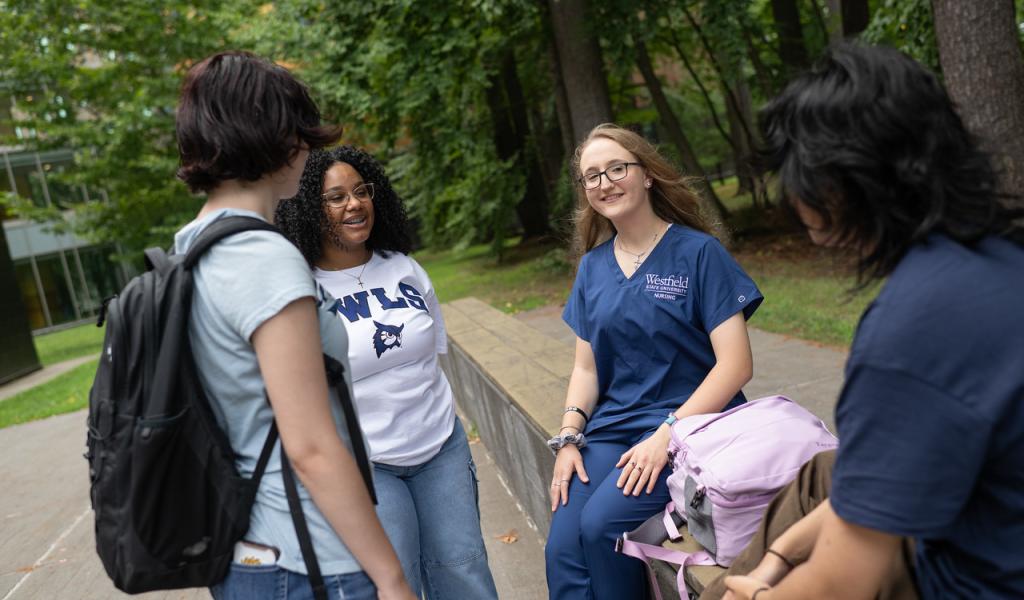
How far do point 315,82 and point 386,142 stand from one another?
2.26 meters

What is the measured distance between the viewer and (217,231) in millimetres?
1418

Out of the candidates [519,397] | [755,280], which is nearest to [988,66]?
[755,280]

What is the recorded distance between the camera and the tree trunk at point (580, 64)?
11.0 meters

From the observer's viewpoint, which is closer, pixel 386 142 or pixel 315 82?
pixel 315 82

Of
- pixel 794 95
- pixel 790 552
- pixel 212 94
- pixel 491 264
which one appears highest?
pixel 212 94

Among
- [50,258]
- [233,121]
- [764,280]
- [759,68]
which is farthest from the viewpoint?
[50,258]

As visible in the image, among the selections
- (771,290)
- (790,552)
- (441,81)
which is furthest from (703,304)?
(441,81)

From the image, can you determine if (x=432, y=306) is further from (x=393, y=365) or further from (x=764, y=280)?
(x=764, y=280)

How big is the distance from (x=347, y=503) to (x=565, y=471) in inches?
52.7

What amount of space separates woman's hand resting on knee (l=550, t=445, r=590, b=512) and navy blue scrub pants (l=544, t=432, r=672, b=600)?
37 mm

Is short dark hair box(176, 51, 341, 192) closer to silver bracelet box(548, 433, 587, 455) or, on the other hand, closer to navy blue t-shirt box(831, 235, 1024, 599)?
navy blue t-shirt box(831, 235, 1024, 599)

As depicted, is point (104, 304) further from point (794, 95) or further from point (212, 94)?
point (794, 95)

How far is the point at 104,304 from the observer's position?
1.56 m

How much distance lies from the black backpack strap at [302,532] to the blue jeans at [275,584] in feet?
0.06
